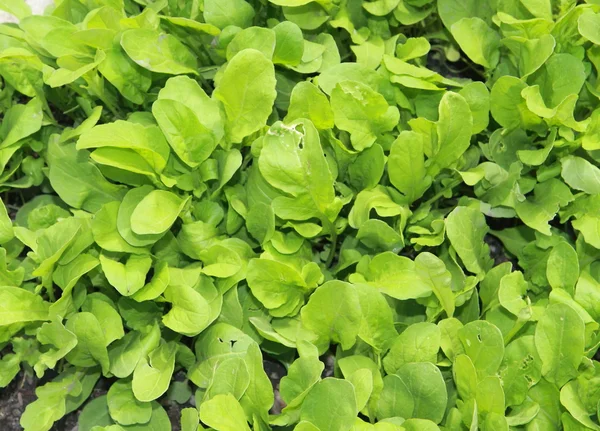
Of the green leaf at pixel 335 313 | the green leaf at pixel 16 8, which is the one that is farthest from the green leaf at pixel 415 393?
the green leaf at pixel 16 8

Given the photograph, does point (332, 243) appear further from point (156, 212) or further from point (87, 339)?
point (87, 339)

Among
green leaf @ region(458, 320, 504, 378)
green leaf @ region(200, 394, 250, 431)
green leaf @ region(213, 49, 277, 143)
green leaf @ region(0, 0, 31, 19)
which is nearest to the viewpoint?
green leaf @ region(200, 394, 250, 431)

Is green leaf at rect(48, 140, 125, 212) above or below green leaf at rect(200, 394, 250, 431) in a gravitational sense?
above

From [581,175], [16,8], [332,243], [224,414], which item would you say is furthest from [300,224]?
[16,8]

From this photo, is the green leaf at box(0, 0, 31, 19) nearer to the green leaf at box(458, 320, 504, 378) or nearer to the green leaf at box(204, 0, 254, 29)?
the green leaf at box(204, 0, 254, 29)

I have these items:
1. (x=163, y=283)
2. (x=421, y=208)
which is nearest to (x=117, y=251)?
(x=163, y=283)

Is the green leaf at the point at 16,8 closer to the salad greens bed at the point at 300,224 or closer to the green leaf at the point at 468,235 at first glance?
the salad greens bed at the point at 300,224

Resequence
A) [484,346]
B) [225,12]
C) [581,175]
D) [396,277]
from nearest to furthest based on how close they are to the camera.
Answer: [484,346], [396,277], [581,175], [225,12]

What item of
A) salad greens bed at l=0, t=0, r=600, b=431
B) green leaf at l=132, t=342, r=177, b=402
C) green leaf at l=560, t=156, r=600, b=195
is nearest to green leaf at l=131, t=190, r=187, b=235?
salad greens bed at l=0, t=0, r=600, b=431
